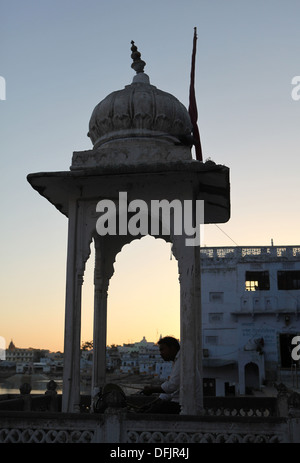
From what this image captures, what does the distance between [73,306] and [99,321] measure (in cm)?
203

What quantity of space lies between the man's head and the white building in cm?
3087

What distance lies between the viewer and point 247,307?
1495 inches

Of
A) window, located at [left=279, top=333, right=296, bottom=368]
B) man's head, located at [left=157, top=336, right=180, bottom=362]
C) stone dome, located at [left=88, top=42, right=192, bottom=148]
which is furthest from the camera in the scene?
window, located at [left=279, top=333, right=296, bottom=368]

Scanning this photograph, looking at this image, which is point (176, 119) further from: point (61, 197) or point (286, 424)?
point (286, 424)

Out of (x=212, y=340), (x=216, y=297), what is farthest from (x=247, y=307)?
(x=212, y=340)

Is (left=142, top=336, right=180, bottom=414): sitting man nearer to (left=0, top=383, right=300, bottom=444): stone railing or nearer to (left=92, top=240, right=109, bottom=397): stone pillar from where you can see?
(left=0, top=383, right=300, bottom=444): stone railing

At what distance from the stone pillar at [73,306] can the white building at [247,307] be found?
31.0 metres

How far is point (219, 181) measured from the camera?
720cm

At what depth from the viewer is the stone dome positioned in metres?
7.62

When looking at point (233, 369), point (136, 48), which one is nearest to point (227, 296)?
point (233, 369)

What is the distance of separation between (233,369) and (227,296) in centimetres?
554

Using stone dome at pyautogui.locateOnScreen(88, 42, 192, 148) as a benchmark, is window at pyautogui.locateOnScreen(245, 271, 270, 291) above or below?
above

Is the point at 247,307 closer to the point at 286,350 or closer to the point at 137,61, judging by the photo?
the point at 286,350

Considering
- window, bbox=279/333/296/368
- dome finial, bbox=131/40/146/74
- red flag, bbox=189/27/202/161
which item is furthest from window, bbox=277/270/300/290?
dome finial, bbox=131/40/146/74
